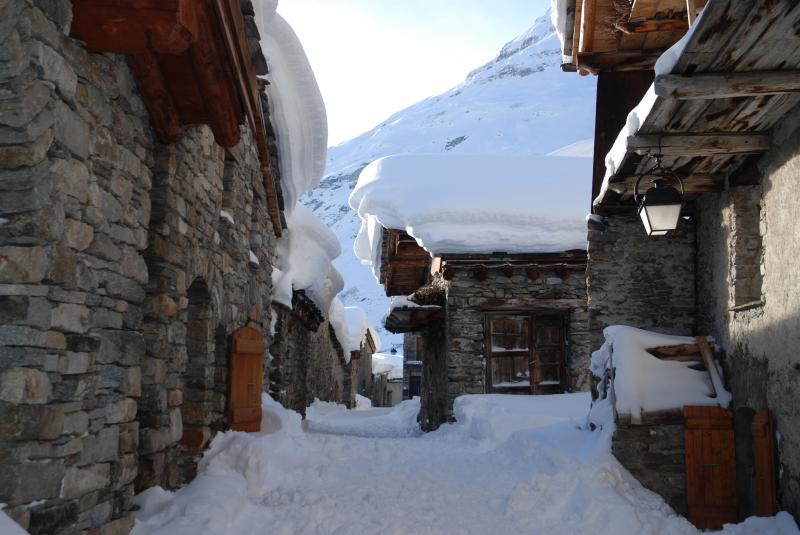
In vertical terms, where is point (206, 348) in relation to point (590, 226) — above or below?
below

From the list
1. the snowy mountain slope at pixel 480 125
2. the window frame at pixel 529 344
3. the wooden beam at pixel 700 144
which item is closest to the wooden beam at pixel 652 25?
the wooden beam at pixel 700 144

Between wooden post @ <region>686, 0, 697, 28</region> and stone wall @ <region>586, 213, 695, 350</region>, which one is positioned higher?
wooden post @ <region>686, 0, 697, 28</region>

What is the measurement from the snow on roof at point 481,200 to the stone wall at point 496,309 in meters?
0.56

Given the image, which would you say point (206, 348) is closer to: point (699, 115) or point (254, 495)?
point (254, 495)

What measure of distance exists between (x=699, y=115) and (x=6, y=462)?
15.5 ft

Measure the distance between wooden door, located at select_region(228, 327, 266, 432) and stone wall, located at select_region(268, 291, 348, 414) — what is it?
3.25m

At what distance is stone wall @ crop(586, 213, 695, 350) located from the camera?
22.7 feet

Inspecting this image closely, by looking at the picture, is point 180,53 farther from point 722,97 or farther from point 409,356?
point 409,356

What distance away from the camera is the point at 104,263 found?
408cm

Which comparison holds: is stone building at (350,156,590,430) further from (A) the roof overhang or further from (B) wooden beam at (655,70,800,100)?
(B) wooden beam at (655,70,800,100)

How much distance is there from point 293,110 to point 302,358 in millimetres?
6699

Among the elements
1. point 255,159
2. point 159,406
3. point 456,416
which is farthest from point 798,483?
point 255,159

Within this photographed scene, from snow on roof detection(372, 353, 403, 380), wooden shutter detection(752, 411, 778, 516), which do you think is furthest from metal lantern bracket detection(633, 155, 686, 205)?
snow on roof detection(372, 353, 403, 380)

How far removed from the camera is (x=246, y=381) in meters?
7.45
